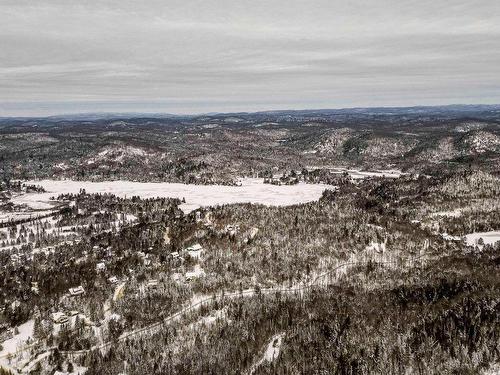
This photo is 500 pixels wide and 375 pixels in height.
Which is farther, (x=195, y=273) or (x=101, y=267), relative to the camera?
(x=101, y=267)

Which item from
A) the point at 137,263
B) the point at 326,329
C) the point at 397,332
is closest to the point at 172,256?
the point at 137,263

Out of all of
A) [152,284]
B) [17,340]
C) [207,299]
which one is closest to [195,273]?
[152,284]

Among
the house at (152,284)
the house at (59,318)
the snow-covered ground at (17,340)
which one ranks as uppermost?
the house at (152,284)

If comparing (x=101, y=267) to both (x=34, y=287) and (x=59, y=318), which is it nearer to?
(x=34, y=287)

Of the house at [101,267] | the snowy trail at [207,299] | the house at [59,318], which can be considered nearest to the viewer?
the snowy trail at [207,299]

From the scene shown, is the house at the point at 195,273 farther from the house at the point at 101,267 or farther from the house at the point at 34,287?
the house at the point at 34,287

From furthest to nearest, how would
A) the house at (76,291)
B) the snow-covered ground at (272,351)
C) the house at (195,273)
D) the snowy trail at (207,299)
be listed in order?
the house at (195,273) < the house at (76,291) < the snowy trail at (207,299) < the snow-covered ground at (272,351)

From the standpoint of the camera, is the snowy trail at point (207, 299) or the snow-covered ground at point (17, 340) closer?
the snow-covered ground at point (17, 340)

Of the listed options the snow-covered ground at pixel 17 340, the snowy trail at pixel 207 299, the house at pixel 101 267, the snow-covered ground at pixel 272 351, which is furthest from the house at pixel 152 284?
the snow-covered ground at pixel 272 351

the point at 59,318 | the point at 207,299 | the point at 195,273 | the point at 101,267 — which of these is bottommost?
the point at 59,318

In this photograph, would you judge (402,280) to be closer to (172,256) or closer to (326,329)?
(326,329)

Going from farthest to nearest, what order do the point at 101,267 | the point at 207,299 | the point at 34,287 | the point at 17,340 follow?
the point at 101,267 < the point at 34,287 < the point at 207,299 < the point at 17,340

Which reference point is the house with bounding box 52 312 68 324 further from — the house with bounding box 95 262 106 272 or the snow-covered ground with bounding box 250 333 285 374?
the snow-covered ground with bounding box 250 333 285 374

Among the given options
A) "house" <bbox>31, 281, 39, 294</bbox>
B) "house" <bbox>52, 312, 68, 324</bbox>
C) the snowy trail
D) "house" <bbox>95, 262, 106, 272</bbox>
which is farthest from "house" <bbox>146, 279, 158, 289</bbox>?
"house" <bbox>31, 281, 39, 294</bbox>
